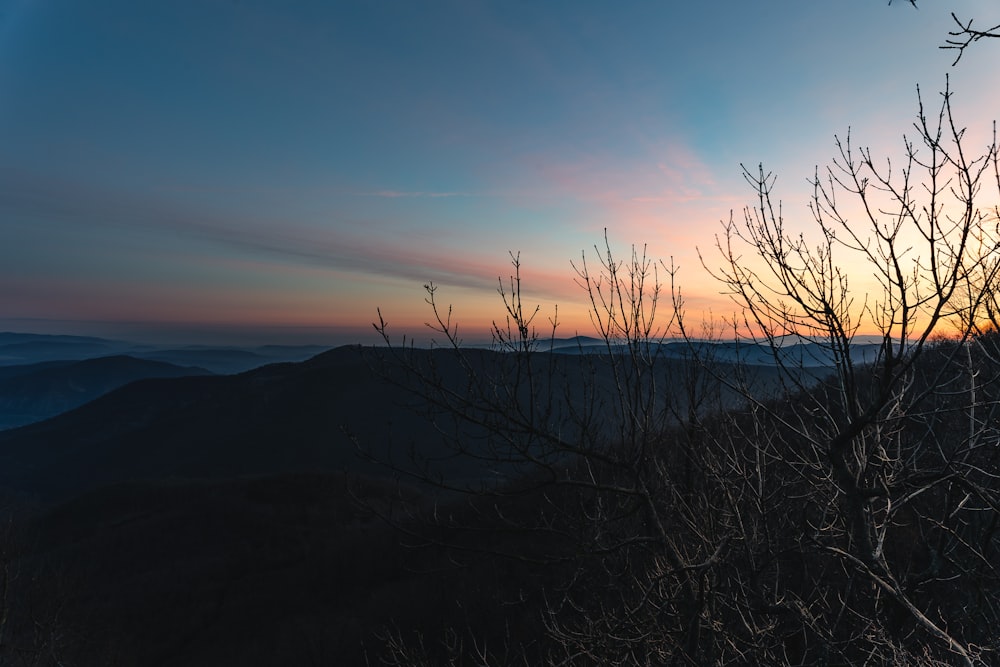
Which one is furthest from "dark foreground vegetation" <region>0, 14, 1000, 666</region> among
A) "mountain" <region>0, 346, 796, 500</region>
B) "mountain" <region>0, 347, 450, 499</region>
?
"mountain" <region>0, 347, 450, 499</region>

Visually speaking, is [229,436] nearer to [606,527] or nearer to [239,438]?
[239,438]

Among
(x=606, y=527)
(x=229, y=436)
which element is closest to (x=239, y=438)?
(x=229, y=436)

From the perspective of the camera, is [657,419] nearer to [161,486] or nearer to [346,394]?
[161,486]

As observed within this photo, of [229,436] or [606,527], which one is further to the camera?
[229,436]

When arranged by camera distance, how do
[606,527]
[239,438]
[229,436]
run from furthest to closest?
[229,436]
[239,438]
[606,527]

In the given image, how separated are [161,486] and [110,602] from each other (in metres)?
31.8

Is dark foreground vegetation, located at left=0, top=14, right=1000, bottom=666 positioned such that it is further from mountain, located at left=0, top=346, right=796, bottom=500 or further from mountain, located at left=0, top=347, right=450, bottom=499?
mountain, located at left=0, top=347, right=450, bottom=499

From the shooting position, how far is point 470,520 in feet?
114

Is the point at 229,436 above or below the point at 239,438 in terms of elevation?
below

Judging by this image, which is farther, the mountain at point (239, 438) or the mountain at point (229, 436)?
the mountain at point (229, 436)

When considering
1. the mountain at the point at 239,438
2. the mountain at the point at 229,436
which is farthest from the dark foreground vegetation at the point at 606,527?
the mountain at the point at 229,436

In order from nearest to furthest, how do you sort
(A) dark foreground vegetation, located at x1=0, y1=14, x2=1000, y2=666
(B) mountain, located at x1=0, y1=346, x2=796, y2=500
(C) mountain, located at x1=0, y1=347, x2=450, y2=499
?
(A) dark foreground vegetation, located at x1=0, y1=14, x2=1000, y2=666 → (B) mountain, located at x1=0, y1=346, x2=796, y2=500 → (C) mountain, located at x1=0, y1=347, x2=450, y2=499

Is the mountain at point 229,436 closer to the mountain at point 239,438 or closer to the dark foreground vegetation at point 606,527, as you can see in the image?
the mountain at point 239,438

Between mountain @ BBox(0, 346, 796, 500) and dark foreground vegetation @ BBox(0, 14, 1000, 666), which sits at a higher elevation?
dark foreground vegetation @ BBox(0, 14, 1000, 666)
